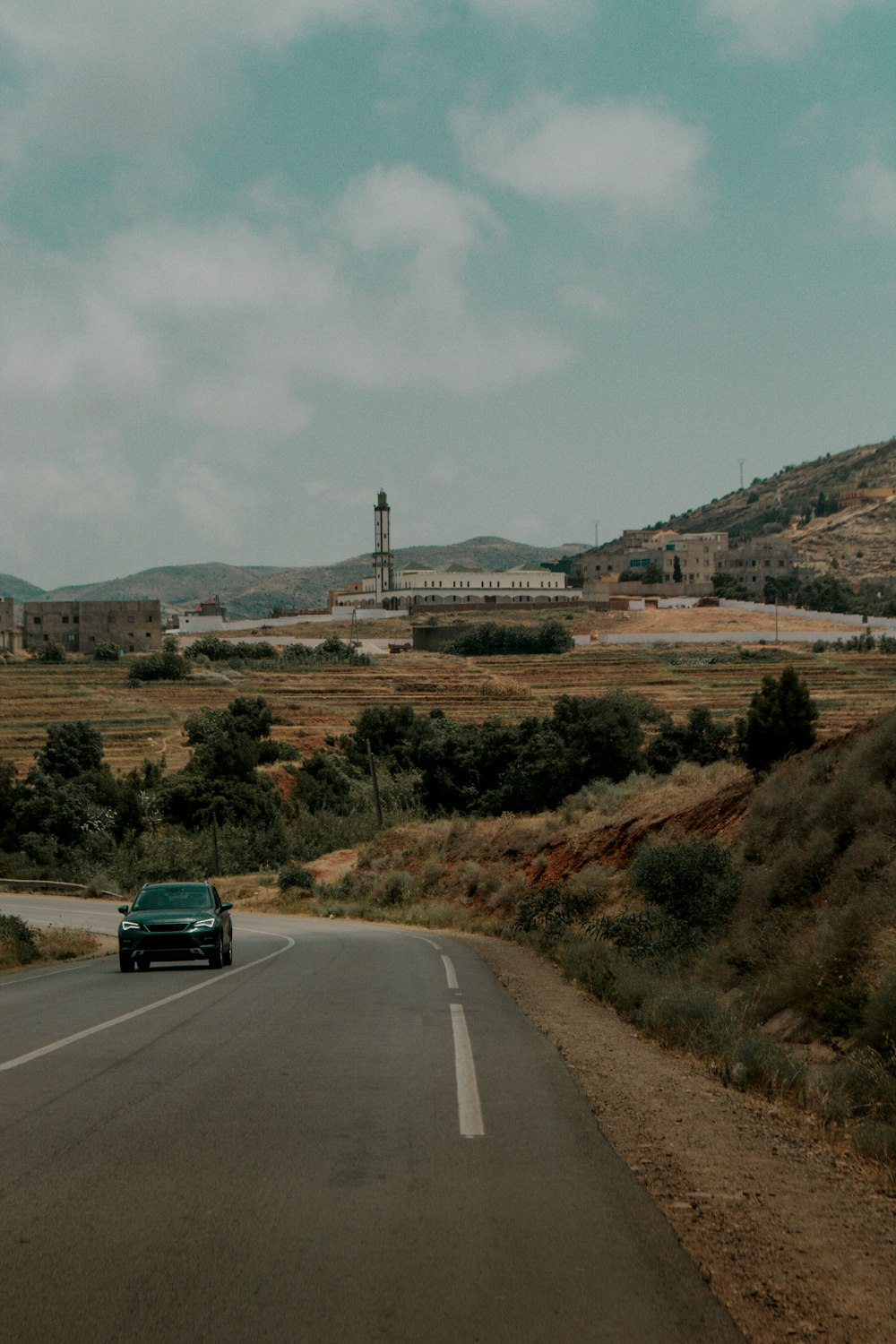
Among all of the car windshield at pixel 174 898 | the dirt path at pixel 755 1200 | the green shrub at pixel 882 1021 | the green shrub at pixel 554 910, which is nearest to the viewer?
the dirt path at pixel 755 1200

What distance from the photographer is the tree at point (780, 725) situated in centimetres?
3450

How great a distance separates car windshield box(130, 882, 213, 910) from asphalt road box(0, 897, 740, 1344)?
8125 millimetres

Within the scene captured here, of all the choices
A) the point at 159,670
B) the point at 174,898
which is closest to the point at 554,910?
the point at 174,898

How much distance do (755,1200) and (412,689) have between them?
94.3 meters

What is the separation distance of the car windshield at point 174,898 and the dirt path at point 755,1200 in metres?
10.7

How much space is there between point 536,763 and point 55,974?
40.1 metres

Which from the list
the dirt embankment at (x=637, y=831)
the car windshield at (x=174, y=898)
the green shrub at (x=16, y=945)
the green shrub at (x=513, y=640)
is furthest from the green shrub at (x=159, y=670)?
the car windshield at (x=174, y=898)

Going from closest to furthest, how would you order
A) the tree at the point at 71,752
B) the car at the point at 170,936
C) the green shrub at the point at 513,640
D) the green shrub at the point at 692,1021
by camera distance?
the green shrub at the point at 692,1021
the car at the point at 170,936
the tree at the point at 71,752
the green shrub at the point at 513,640

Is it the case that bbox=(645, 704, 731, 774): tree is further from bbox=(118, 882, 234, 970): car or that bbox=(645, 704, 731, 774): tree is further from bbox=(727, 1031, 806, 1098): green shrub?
bbox=(727, 1031, 806, 1098): green shrub

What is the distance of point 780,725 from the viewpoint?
114 ft

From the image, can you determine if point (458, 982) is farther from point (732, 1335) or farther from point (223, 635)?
point (223, 635)

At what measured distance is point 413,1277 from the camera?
16.1ft

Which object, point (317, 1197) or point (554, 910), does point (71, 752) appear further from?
point (317, 1197)

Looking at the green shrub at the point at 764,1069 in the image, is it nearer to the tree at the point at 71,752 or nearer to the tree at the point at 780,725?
the tree at the point at 780,725
